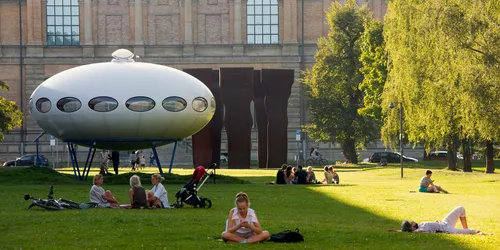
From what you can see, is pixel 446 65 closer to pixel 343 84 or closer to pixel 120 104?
Result: pixel 120 104

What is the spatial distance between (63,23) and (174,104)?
213 feet

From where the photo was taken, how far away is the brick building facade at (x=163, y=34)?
108 metres

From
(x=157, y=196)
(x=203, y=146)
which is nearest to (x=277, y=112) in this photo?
(x=203, y=146)

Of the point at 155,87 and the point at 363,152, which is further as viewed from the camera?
the point at 363,152

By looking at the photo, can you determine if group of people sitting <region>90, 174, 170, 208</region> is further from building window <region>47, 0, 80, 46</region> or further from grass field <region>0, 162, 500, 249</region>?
building window <region>47, 0, 80, 46</region>

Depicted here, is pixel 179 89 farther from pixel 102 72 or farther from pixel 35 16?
pixel 35 16

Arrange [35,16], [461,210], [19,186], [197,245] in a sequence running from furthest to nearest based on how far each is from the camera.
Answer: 1. [35,16]
2. [19,186]
3. [461,210]
4. [197,245]

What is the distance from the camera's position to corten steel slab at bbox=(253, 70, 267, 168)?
72.4 meters

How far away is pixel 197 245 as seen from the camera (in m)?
20.0

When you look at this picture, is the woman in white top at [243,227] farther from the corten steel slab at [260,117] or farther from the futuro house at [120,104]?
the corten steel slab at [260,117]

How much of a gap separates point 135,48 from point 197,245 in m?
89.5

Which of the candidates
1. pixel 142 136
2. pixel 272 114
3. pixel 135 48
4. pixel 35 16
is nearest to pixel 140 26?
pixel 135 48

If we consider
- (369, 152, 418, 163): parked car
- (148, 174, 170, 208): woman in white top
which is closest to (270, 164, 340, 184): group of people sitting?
(148, 174, 170, 208): woman in white top

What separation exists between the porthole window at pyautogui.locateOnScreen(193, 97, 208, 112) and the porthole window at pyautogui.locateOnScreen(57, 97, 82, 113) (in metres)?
4.90
